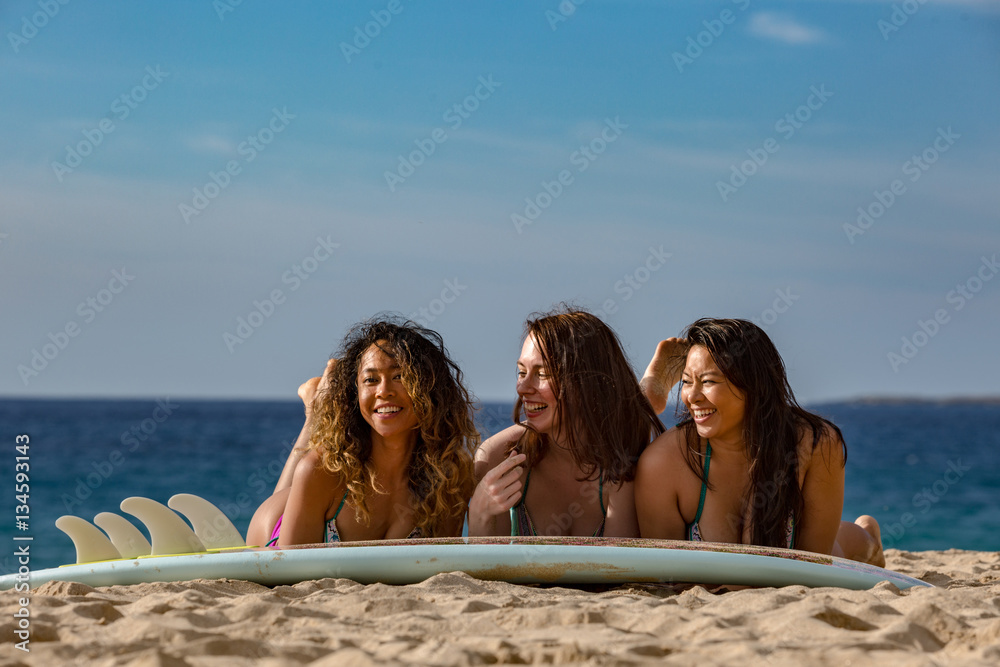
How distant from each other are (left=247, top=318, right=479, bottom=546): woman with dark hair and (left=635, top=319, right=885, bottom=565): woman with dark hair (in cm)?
91

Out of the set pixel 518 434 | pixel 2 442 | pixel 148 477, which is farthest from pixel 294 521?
pixel 2 442

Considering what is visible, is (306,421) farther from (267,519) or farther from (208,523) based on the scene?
(208,523)

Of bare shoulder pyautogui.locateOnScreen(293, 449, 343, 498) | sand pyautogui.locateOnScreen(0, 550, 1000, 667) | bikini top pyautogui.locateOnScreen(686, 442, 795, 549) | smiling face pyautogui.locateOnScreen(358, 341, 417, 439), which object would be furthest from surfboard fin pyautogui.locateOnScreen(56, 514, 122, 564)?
bikini top pyautogui.locateOnScreen(686, 442, 795, 549)

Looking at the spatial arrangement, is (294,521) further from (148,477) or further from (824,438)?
(148,477)

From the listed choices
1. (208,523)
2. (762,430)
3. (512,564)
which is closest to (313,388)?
(208,523)

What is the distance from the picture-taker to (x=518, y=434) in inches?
182

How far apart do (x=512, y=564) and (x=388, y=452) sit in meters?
0.95

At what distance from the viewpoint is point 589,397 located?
4.37 metres

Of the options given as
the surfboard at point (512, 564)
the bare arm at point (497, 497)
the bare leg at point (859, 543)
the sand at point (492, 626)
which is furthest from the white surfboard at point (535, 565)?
the bare leg at point (859, 543)

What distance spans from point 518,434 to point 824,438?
1.45m

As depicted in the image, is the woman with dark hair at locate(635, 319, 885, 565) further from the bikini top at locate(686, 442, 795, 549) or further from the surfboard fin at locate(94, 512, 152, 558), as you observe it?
the surfboard fin at locate(94, 512, 152, 558)

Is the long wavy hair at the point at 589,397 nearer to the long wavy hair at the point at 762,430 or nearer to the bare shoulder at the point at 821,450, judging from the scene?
the long wavy hair at the point at 762,430

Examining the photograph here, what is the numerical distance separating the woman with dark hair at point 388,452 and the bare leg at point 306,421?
16cm

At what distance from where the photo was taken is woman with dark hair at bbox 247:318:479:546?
431 centimetres
